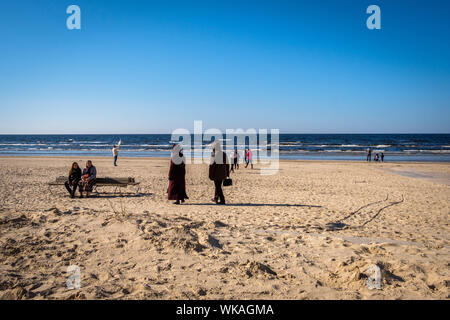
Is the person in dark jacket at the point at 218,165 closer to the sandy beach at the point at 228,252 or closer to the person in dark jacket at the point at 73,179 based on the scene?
the sandy beach at the point at 228,252

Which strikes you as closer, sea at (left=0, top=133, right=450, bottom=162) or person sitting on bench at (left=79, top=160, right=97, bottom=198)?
person sitting on bench at (left=79, top=160, right=97, bottom=198)

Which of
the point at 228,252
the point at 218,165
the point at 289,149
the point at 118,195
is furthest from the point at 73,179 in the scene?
the point at 289,149

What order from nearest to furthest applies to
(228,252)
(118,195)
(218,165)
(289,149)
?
(228,252) → (218,165) → (118,195) → (289,149)

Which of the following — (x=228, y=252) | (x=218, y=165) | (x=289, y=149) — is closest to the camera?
(x=228, y=252)

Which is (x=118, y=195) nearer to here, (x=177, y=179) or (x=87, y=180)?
(x=87, y=180)

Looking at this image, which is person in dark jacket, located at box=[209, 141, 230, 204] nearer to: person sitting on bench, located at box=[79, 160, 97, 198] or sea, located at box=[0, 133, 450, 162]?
person sitting on bench, located at box=[79, 160, 97, 198]

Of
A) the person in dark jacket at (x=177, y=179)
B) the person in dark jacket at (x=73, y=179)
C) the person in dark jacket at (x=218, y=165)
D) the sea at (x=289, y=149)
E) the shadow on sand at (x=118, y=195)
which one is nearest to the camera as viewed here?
the person in dark jacket at (x=218, y=165)

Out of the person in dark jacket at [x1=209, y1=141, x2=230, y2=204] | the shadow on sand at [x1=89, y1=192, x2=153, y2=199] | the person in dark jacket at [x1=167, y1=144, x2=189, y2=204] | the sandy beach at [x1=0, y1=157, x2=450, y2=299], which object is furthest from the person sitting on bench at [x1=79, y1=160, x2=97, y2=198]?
the person in dark jacket at [x1=209, y1=141, x2=230, y2=204]

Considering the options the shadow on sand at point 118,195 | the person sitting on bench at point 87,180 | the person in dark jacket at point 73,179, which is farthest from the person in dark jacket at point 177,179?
the person in dark jacket at point 73,179

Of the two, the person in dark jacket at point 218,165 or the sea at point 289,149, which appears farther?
the sea at point 289,149

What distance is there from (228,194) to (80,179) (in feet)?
18.1

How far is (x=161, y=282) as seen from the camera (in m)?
3.58
